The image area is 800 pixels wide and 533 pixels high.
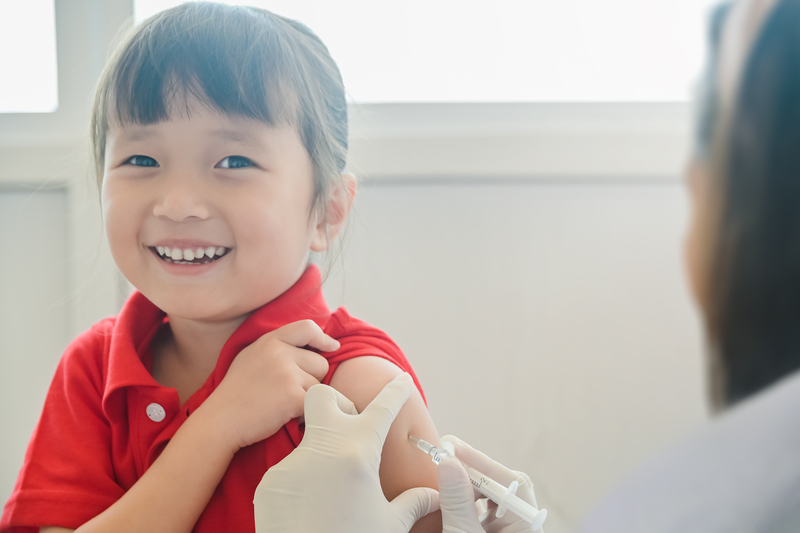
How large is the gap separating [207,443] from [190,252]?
222 millimetres

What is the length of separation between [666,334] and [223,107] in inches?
20.1

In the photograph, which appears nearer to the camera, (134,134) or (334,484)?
(334,484)

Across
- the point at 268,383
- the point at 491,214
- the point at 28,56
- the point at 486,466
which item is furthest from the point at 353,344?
the point at 28,56

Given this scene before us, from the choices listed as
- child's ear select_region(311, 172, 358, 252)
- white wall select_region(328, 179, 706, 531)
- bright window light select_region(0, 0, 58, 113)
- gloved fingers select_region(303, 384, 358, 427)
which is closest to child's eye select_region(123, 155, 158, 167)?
child's ear select_region(311, 172, 358, 252)

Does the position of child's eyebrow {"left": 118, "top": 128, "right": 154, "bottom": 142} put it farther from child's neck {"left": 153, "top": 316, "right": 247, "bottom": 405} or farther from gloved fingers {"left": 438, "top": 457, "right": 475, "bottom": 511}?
gloved fingers {"left": 438, "top": 457, "right": 475, "bottom": 511}

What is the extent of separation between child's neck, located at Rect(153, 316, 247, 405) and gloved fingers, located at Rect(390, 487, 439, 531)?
0.35 metres

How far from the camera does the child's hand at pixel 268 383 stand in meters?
0.62

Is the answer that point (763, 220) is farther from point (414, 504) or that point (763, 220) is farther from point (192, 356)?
point (192, 356)

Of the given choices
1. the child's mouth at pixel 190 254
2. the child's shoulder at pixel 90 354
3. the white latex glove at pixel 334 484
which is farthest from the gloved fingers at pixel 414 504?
the child's shoulder at pixel 90 354

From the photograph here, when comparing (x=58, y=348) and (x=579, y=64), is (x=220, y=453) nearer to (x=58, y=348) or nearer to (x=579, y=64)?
(x=579, y=64)

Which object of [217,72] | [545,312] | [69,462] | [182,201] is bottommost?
[69,462]

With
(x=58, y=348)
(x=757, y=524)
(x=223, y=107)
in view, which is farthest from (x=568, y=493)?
(x=58, y=348)

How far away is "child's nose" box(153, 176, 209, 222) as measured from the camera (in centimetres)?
61

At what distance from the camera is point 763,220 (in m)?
0.20
